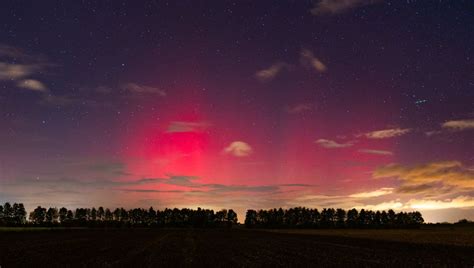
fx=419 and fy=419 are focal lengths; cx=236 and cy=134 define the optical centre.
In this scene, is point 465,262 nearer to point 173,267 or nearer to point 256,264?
point 256,264

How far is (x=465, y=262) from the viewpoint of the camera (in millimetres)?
28062

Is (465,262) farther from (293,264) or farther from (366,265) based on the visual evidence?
(293,264)

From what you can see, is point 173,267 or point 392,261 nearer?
point 173,267

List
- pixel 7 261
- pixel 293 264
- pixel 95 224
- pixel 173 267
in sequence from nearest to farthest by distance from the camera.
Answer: pixel 173 267 → pixel 293 264 → pixel 7 261 → pixel 95 224

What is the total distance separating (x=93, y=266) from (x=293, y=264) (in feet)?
39.8

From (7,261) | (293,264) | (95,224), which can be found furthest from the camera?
(95,224)

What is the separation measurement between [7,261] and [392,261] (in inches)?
1020

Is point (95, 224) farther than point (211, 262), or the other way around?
point (95, 224)

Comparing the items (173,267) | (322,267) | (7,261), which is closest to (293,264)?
(322,267)

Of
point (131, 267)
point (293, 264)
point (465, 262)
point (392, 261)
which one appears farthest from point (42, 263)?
point (465, 262)

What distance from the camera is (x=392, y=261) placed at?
93.5 feet

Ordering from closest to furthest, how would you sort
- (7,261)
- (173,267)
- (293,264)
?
(173,267)
(293,264)
(7,261)

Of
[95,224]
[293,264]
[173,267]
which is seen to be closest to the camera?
[173,267]

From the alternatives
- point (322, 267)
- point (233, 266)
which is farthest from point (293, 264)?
point (233, 266)
